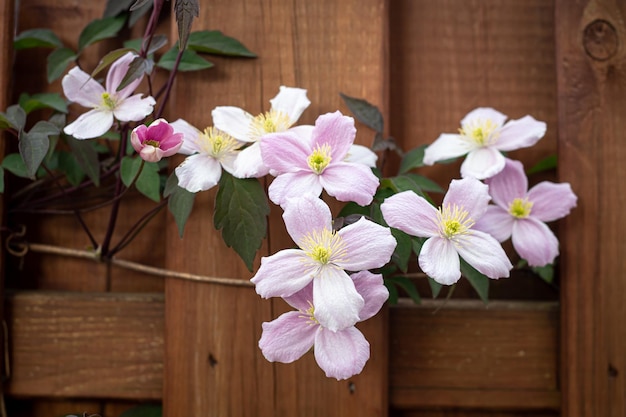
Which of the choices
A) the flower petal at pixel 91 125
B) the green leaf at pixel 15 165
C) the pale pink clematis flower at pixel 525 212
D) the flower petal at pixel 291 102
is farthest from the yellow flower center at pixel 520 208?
the green leaf at pixel 15 165

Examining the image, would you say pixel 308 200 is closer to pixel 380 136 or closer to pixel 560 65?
pixel 380 136

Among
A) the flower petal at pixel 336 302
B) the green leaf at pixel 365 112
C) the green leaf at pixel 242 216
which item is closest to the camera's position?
the flower petal at pixel 336 302

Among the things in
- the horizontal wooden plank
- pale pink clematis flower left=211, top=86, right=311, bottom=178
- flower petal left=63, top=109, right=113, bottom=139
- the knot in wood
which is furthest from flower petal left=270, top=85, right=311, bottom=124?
the knot in wood

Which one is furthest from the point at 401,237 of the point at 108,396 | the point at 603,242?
the point at 108,396

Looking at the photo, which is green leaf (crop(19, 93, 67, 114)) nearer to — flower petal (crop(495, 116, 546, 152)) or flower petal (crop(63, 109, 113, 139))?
flower petal (crop(63, 109, 113, 139))

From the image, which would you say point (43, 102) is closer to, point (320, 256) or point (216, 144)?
point (216, 144)

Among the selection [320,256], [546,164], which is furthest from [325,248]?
[546,164]

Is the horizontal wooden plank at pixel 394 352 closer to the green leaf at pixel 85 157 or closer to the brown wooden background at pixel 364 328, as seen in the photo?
the brown wooden background at pixel 364 328
